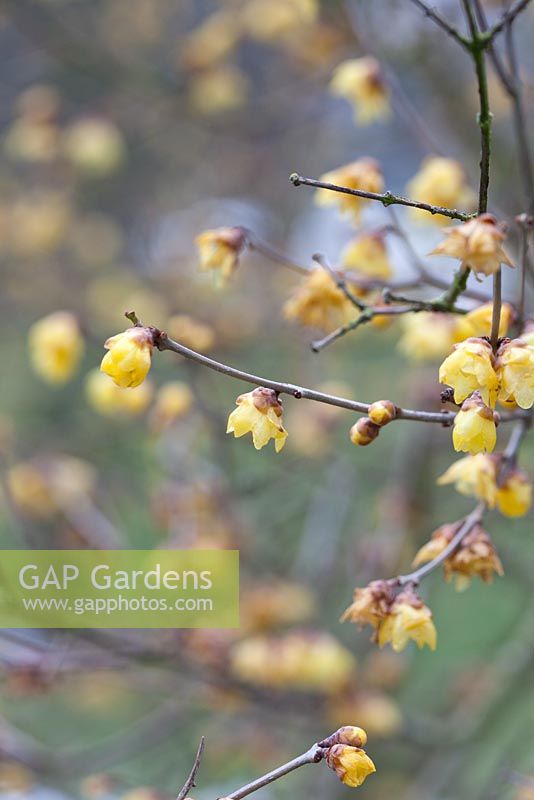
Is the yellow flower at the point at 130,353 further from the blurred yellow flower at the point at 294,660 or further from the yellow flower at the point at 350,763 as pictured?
the blurred yellow flower at the point at 294,660

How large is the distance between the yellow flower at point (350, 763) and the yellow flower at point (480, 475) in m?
0.37

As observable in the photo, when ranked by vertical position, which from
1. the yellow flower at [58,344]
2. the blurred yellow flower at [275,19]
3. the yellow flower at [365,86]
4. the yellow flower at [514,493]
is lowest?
the yellow flower at [514,493]

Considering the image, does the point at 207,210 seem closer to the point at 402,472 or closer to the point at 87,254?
the point at 87,254

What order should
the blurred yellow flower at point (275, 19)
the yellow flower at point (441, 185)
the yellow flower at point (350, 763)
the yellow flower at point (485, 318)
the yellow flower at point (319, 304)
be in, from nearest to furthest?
the yellow flower at point (350, 763)
the yellow flower at point (485, 318)
the yellow flower at point (319, 304)
the yellow flower at point (441, 185)
the blurred yellow flower at point (275, 19)

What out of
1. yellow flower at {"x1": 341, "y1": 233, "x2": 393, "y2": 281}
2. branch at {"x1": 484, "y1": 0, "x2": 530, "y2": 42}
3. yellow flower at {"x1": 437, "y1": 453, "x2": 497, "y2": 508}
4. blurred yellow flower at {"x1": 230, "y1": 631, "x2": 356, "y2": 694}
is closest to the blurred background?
blurred yellow flower at {"x1": 230, "y1": 631, "x2": 356, "y2": 694}

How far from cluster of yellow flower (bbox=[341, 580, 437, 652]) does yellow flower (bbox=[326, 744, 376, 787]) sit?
0.48 feet

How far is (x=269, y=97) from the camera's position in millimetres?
3619

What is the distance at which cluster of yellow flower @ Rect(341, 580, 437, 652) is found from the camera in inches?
44.2

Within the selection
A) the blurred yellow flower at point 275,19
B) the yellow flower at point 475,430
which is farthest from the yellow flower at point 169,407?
the blurred yellow flower at point 275,19

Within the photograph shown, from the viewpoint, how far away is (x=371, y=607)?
1141mm

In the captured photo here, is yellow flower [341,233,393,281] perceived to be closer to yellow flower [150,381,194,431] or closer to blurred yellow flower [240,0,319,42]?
yellow flower [150,381,194,431]

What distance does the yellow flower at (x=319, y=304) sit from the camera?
1.47m

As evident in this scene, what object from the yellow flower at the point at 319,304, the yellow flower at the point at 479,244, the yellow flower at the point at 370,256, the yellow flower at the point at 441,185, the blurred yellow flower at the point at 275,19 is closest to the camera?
the yellow flower at the point at 479,244

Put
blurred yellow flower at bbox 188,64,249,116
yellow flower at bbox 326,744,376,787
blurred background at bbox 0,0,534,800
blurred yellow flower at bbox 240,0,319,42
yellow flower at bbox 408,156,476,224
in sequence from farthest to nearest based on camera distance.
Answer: blurred yellow flower at bbox 188,64,249,116 < blurred yellow flower at bbox 240,0,319,42 < blurred background at bbox 0,0,534,800 < yellow flower at bbox 408,156,476,224 < yellow flower at bbox 326,744,376,787
